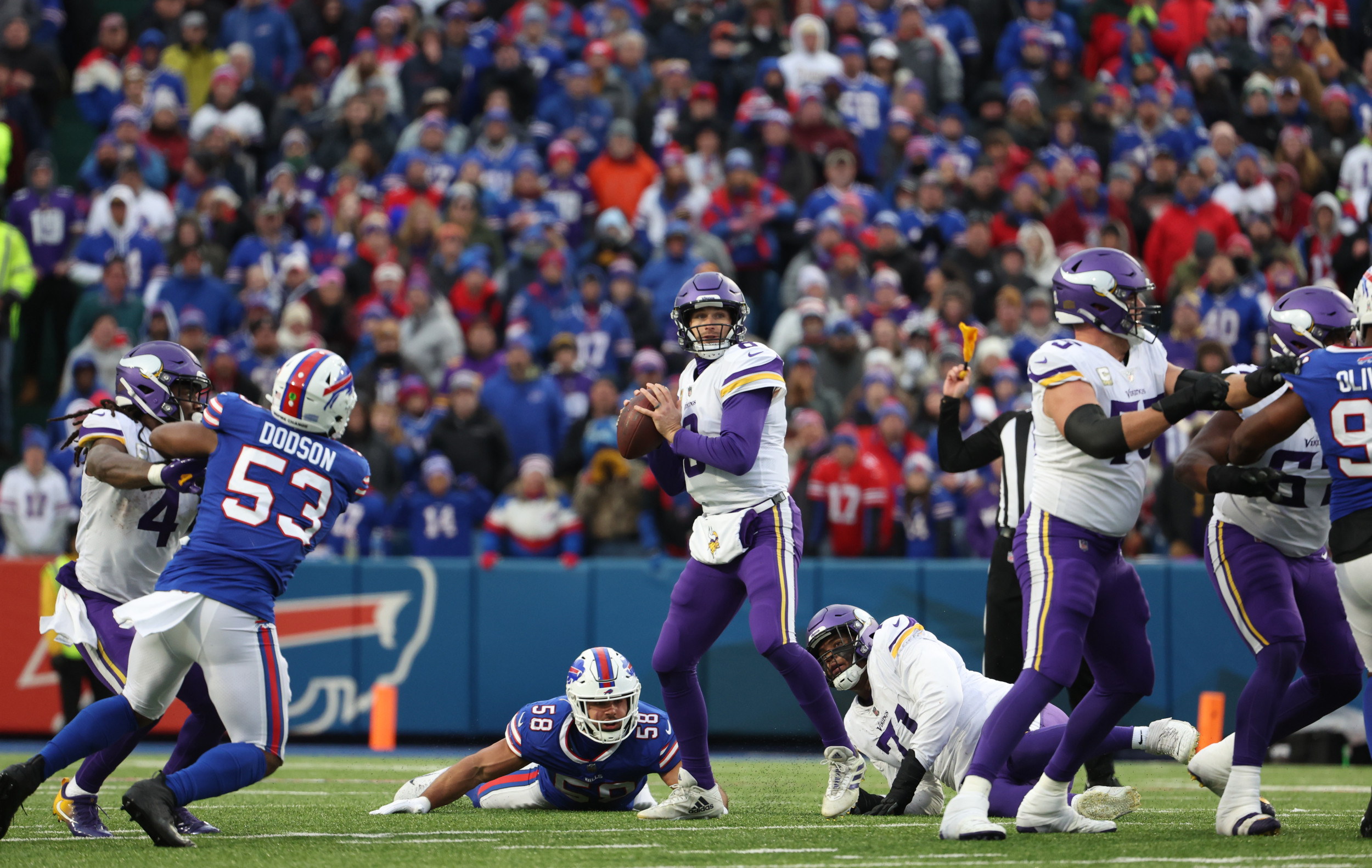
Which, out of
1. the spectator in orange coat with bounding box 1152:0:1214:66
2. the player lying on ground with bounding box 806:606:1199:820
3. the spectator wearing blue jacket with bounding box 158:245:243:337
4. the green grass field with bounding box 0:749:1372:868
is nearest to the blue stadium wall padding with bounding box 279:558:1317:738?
the spectator wearing blue jacket with bounding box 158:245:243:337

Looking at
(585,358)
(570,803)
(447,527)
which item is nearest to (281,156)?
(585,358)

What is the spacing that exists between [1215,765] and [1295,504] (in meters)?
1.04

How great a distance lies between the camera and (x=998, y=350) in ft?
39.5

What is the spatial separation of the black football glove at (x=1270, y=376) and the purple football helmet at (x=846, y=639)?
1.85 m

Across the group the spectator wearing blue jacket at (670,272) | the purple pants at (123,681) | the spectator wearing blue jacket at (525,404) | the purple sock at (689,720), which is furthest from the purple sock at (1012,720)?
the spectator wearing blue jacket at (670,272)

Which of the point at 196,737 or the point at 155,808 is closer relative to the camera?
the point at 155,808

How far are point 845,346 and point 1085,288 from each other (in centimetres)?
700

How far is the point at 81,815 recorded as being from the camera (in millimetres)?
5941

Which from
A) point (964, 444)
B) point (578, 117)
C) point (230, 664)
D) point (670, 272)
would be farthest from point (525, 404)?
point (230, 664)

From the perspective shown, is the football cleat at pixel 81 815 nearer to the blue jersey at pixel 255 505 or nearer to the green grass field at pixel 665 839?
the green grass field at pixel 665 839

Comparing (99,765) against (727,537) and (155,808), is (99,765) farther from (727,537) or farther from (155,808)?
(727,537)

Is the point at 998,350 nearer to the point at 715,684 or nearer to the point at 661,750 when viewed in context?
the point at 715,684

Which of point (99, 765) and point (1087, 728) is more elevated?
point (1087, 728)

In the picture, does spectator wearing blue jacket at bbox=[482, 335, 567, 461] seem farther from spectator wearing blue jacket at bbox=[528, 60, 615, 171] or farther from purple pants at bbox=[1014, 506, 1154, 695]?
purple pants at bbox=[1014, 506, 1154, 695]
